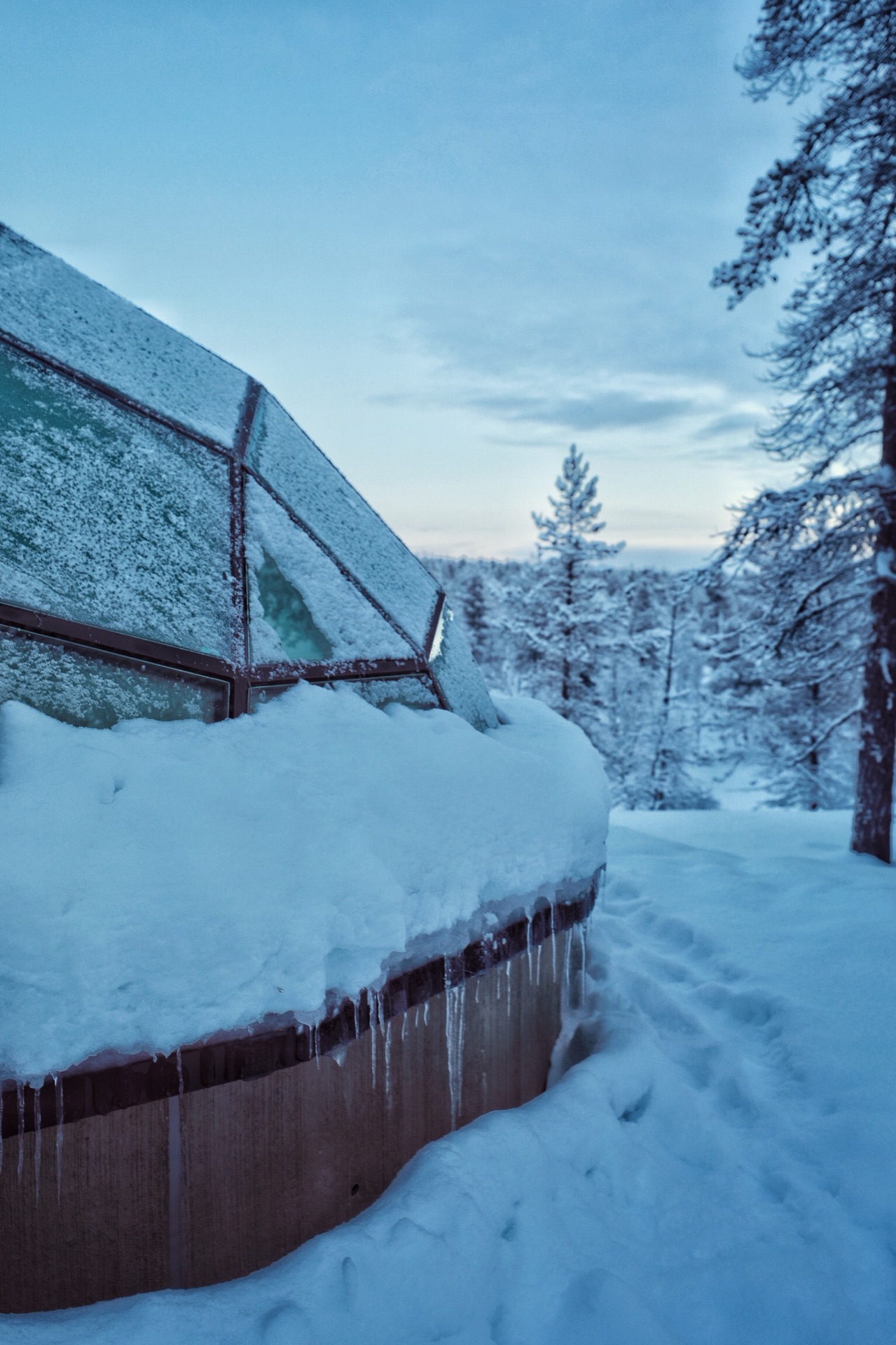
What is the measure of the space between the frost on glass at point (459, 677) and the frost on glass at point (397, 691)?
0.41ft

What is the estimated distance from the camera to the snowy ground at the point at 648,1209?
8.10ft

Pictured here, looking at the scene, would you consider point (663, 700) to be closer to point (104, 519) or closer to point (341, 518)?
point (341, 518)

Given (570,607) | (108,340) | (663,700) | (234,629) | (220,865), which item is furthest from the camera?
(663,700)

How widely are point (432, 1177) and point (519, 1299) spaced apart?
505mm

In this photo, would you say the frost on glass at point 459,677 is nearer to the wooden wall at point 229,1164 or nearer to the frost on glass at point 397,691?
the frost on glass at point 397,691

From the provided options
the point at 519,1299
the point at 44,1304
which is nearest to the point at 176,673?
the point at 44,1304

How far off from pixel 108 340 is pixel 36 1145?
12.0 feet

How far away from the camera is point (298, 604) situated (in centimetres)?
346

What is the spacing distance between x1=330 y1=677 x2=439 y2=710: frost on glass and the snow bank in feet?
0.69

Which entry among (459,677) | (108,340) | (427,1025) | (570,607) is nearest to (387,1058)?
(427,1025)

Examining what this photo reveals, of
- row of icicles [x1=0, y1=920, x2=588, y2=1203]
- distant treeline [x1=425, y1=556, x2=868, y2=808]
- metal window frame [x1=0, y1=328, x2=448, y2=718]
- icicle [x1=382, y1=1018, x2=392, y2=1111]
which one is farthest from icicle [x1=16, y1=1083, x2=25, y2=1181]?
distant treeline [x1=425, y1=556, x2=868, y2=808]

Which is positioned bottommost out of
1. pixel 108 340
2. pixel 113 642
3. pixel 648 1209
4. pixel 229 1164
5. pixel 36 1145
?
pixel 648 1209

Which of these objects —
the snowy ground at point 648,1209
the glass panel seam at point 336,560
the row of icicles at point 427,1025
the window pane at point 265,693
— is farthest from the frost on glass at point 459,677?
the snowy ground at point 648,1209

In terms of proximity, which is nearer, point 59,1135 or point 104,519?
point 59,1135
